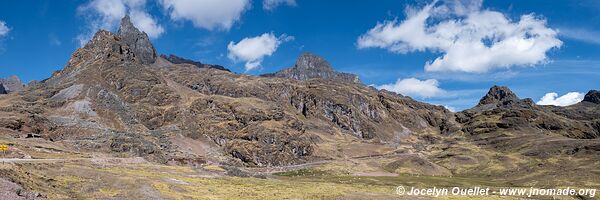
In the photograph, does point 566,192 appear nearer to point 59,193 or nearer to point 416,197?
point 416,197

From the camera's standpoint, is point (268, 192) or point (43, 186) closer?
point (43, 186)

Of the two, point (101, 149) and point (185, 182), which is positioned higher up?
point (101, 149)

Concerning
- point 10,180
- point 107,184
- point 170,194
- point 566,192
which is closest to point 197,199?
point 170,194

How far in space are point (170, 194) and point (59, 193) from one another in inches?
746

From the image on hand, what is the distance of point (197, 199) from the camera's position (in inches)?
3071

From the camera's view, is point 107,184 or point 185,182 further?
point 185,182

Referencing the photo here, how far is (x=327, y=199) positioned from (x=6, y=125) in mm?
167876

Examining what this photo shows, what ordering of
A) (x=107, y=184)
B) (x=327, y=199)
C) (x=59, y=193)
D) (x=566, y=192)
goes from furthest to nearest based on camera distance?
(x=566, y=192) → (x=327, y=199) → (x=107, y=184) → (x=59, y=193)

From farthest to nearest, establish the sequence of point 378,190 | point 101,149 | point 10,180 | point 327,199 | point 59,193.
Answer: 1. point 101,149
2. point 378,190
3. point 327,199
4. point 59,193
5. point 10,180

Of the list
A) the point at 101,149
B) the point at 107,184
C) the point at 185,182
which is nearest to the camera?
the point at 107,184

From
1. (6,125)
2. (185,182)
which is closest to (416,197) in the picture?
(185,182)

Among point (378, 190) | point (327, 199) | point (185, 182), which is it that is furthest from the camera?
point (378, 190)

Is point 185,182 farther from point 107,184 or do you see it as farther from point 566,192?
point 566,192

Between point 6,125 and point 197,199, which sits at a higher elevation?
point 6,125
